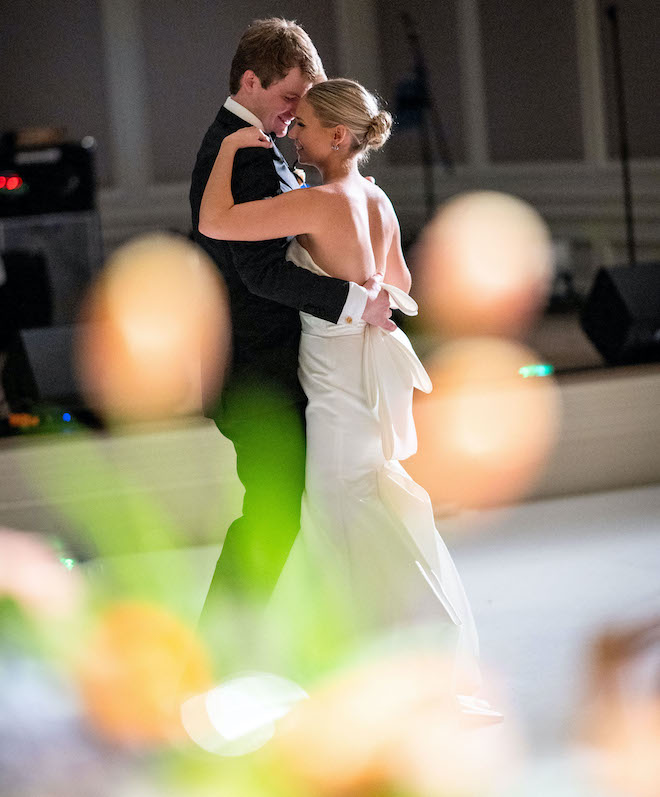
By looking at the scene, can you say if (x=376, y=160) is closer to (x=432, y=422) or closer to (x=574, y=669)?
(x=432, y=422)

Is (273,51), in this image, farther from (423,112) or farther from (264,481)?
(423,112)

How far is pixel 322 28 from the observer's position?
7418mm

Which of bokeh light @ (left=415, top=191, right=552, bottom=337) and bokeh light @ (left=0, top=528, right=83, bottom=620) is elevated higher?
bokeh light @ (left=415, top=191, right=552, bottom=337)

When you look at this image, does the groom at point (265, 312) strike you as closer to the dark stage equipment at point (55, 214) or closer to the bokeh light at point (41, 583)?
the bokeh light at point (41, 583)

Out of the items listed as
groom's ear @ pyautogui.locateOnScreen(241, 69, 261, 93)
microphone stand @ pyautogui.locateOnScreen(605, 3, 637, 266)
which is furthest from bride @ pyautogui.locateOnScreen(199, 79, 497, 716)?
microphone stand @ pyautogui.locateOnScreen(605, 3, 637, 266)

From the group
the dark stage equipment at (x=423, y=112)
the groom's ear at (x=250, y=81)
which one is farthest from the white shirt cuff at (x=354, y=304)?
the dark stage equipment at (x=423, y=112)

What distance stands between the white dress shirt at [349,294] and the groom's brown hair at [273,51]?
2.3 inches

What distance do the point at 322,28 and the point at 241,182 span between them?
18.8ft

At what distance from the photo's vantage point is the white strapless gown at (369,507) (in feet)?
7.13

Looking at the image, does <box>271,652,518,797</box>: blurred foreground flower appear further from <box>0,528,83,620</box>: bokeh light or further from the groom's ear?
the groom's ear

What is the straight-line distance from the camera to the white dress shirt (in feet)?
6.81

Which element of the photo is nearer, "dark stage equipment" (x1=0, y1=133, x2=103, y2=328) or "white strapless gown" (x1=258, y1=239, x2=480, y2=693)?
"white strapless gown" (x1=258, y1=239, x2=480, y2=693)

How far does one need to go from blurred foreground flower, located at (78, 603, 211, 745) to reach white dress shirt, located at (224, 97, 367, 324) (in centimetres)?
91

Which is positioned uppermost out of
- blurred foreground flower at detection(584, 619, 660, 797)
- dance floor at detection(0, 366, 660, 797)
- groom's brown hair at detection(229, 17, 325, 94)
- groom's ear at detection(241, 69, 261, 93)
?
groom's brown hair at detection(229, 17, 325, 94)
